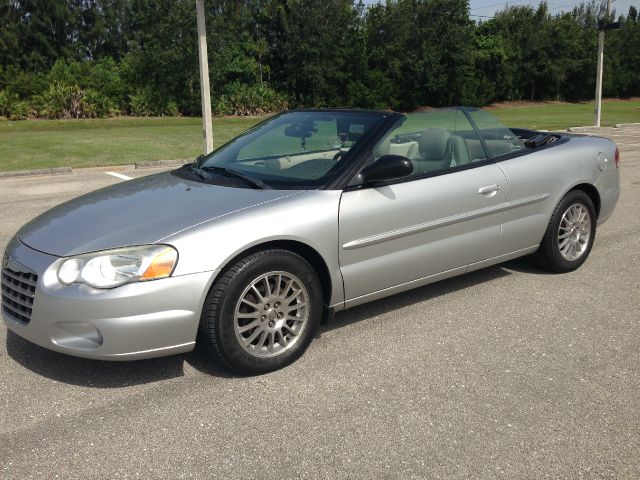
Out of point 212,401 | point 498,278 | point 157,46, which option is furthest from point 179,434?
point 157,46

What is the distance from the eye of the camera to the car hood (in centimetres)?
340

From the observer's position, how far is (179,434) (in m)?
2.98

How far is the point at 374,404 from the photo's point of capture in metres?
3.25

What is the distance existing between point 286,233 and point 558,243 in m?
2.73

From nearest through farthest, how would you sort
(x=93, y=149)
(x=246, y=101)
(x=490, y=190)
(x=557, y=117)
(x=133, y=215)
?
(x=133, y=215) < (x=490, y=190) < (x=93, y=149) < (x=557, y=117) < (x=246, y=101)

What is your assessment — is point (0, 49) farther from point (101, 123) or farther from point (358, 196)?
point (358, 196)

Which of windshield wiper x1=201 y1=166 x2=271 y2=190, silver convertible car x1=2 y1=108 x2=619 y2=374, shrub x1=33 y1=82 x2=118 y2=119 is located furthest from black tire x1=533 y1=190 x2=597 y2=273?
shrub x1=33 y1=82 x2=118 y2=119

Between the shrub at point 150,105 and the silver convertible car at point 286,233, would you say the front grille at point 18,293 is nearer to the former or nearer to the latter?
the silver convertible car at point 286,233

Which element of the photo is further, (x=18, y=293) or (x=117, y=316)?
(x=18, y=293)

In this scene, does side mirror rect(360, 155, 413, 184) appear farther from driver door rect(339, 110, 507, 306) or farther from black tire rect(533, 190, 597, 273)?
black tire rect(533, 190, 597, 273)

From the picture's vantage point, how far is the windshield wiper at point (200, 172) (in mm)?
4313

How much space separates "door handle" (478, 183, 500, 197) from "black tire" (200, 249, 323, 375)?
1562 mm

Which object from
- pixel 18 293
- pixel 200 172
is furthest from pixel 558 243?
pixel 18 293

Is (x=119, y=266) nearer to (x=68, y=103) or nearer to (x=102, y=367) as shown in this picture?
(x=102, y=367)
